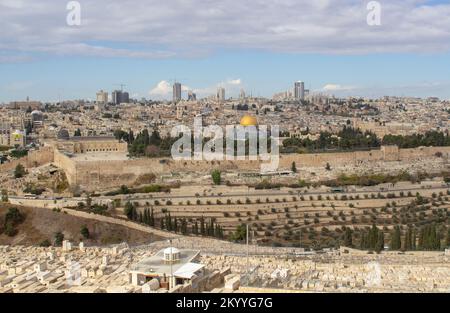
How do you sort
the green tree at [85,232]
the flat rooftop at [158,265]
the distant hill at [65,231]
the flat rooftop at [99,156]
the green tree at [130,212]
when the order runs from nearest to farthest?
the flat rooftop at [158,265] < the distant hill at [65,231] < the green tree at [85,232] < the green tree at [130,212] < the flat rooftop at [99,156]

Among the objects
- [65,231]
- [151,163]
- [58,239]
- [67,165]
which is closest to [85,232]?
[65,231]

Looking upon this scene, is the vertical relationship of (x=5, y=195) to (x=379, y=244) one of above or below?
above

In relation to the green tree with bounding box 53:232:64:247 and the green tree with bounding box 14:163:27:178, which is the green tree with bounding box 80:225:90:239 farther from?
the green tree with bounding box 14:163:27:178

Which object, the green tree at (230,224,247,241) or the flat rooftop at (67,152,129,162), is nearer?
the green tree at (230,224,247,241)

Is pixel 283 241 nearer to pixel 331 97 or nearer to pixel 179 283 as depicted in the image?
pixel 179 283

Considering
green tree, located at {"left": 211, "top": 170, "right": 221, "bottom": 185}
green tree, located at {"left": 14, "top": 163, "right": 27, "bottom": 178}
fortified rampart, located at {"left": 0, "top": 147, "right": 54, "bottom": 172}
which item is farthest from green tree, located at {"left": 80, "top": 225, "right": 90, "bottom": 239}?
fortified rampart, located at {"left": 0, "top": 147, "right": 54, "bottom": 172}

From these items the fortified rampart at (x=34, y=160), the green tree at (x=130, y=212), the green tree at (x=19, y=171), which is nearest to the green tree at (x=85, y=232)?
the green tree at (x=130, y=212)

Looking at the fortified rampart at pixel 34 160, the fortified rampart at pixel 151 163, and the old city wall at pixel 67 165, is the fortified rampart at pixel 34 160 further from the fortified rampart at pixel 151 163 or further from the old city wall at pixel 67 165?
the old city wall at pixel 67 165

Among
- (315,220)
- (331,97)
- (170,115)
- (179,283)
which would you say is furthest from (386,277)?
(331,97)

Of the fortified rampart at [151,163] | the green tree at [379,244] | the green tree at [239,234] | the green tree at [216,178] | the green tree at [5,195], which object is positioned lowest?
the green tree at [239,234]

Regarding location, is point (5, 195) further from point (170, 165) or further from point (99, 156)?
point (170, 165)

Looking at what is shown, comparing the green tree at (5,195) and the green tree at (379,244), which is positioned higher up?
the green tree at (5,195)
